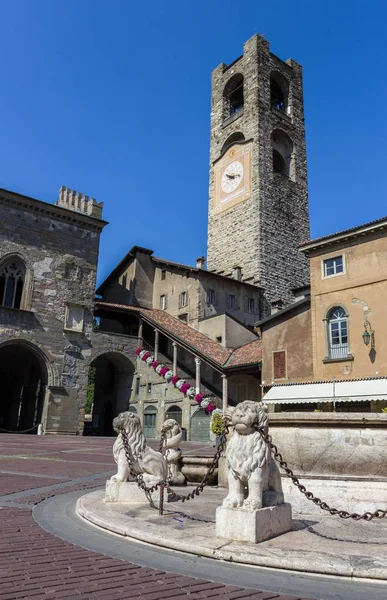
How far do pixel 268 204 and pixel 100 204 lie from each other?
14.0m

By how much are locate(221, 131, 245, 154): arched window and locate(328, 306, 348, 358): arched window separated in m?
25.2

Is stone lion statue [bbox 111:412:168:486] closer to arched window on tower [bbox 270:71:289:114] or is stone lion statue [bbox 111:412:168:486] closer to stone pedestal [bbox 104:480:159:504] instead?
stone pedestal [bbox 104:480:159:504]

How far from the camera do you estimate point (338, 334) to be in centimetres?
1988

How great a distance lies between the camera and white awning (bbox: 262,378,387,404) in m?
17.0

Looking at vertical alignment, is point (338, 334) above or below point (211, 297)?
below

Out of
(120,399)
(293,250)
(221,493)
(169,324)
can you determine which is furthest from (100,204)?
(221,493)

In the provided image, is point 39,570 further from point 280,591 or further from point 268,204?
point 268,204

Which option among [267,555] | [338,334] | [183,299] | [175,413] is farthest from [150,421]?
[267,555]

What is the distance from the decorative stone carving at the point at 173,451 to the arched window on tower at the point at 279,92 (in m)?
41.4

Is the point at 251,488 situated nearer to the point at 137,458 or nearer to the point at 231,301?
the point at 137,458

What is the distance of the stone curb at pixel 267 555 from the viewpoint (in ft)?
10.7

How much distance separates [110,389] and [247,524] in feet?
98.6

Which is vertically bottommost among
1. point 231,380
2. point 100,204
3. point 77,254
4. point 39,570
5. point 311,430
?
point 39,570

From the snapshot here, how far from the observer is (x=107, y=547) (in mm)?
3953
